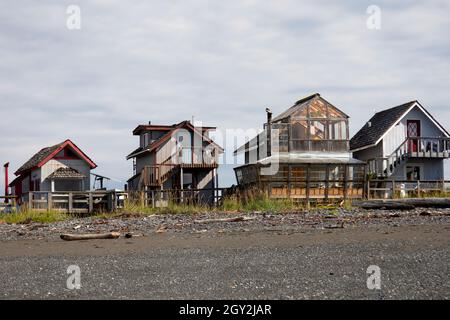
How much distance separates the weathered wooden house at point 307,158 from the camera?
117ft

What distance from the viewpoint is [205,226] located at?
20.3 m

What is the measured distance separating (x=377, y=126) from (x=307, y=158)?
1238 centimetres

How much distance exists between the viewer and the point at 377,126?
49.5 meters

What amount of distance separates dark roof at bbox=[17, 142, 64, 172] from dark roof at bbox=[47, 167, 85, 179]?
1.41m

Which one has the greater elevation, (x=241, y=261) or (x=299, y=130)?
(x=299, y=130)

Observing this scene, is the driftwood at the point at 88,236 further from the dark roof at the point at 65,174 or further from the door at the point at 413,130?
the dark roof at the point at 65,174

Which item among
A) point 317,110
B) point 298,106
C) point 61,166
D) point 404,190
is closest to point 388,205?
point 404,190

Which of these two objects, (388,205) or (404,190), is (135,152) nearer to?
(404,190)

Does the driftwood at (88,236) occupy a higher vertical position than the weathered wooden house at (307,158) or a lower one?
lower

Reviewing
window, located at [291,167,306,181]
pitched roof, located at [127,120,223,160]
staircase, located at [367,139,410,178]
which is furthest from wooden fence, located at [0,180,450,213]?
pitched roof, located at [127,120,223,160]

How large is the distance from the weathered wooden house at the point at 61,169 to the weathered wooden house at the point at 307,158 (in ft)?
52.4

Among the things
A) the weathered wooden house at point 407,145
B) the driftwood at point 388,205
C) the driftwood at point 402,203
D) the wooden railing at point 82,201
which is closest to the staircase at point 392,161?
the weathered wooden house at point 407,145

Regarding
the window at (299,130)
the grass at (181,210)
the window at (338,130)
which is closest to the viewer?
the grass at (181,210)
